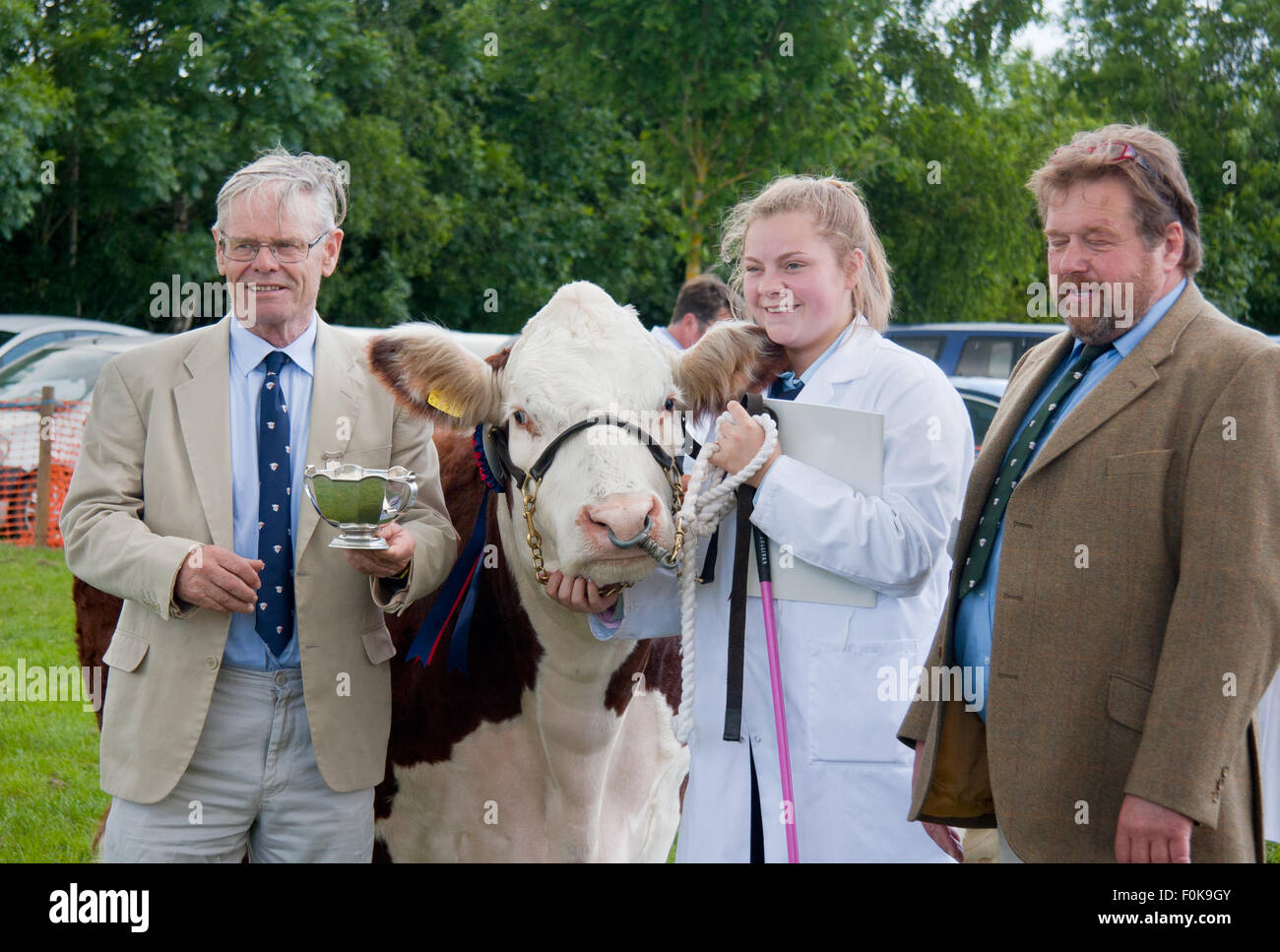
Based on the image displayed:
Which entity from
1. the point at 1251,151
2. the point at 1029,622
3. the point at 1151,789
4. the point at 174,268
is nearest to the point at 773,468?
the point at 1029,622

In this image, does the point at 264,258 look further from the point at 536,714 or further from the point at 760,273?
the point at 536,714

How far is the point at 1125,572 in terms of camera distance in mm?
2270

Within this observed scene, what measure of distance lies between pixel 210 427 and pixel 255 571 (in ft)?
1.30

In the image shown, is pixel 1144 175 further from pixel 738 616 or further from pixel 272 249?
pixel 272 249

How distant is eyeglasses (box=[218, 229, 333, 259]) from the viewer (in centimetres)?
285

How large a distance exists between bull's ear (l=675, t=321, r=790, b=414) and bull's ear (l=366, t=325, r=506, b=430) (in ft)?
1.61

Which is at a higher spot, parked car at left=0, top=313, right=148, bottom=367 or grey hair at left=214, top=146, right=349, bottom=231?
parked car at left=0, top=313, right=148, bottom=367

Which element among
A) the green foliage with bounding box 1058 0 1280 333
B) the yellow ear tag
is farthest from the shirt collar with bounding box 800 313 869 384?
the green foliage with bounding box 1058 0 1280 333

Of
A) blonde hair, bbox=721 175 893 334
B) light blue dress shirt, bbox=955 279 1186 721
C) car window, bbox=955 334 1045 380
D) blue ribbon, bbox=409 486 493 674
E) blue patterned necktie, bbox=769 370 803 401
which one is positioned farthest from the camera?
car window, bbox=955 334 1045 380

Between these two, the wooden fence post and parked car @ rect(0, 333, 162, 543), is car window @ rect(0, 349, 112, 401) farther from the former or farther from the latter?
the wooden fence post

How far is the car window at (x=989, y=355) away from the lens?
1642 cm

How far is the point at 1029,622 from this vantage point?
235 centimetres

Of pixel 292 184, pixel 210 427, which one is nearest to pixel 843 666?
pixel 210 427
